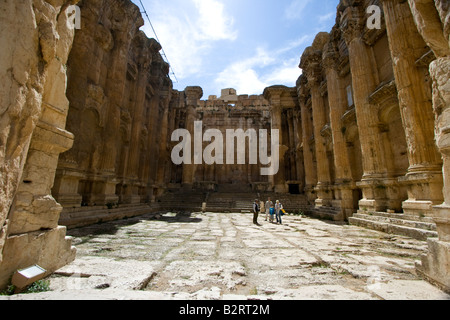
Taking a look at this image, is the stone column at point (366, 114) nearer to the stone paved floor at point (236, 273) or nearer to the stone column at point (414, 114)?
the stone column at point (414, 114)

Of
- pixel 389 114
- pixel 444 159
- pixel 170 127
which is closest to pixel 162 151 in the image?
pixel 170 127

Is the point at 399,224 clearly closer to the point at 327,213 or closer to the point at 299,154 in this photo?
the point at 327,213

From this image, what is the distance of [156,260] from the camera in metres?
3.14

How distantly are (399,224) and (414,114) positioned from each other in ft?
11.2

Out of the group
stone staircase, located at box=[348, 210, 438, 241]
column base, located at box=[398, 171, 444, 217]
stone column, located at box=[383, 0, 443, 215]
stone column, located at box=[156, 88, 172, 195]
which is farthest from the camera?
stone column, located at box=[156, 88, 172, 195]

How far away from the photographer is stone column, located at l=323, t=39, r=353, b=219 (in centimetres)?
1014

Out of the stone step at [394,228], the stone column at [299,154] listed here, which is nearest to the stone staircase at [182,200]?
the stone column at [299,154]

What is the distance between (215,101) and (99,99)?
20.3 meters

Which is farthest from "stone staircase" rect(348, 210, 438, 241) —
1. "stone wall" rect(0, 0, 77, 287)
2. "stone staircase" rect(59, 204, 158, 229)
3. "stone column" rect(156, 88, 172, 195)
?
"stone column" rect(156, 88, 172, 195)

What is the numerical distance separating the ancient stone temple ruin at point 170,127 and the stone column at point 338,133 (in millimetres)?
67

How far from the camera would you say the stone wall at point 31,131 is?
1850 millimetres

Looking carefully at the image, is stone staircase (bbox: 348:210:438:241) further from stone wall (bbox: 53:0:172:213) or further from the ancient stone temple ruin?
stone wall (bbox: 53:0:172:213)

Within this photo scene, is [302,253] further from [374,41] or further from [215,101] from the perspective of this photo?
[215,101]

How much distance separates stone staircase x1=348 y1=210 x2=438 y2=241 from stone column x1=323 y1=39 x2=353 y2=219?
1884mm
